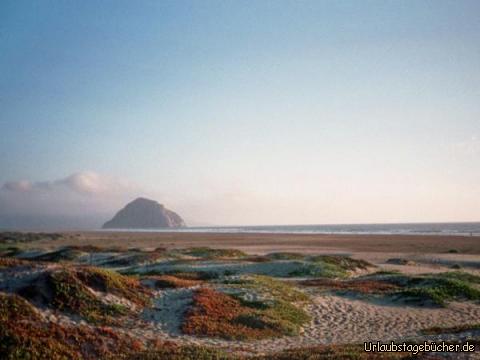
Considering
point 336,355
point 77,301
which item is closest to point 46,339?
point 77,301

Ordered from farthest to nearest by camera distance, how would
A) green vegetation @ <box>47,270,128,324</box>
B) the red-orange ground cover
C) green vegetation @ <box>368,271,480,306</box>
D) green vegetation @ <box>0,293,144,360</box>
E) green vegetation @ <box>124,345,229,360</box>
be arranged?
green vegetation @ <box>368,271,480,306</box> < the red-orange ground cover < green vegetation @ <box>47,270,128,324</box> < green vegetation @ <box>124,345,229,360</box> < green vegetation @ <box>0,293,144,360</box>

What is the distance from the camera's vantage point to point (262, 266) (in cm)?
3938

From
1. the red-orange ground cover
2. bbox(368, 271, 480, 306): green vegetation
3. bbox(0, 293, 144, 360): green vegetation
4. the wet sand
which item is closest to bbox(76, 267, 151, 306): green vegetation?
the red-orange ground cover

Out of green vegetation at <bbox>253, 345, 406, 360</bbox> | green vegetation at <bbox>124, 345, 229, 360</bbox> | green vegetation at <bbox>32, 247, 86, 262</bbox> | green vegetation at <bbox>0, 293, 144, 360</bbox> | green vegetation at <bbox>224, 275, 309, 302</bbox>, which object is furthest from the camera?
green vegetation at <bbox>32, 247, 86, 262</bbox>

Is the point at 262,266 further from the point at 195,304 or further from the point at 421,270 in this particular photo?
the point at 195,304

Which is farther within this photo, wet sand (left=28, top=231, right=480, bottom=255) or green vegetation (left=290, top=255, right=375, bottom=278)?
wet sand (left=28, top=231, right=480, bottom=255)

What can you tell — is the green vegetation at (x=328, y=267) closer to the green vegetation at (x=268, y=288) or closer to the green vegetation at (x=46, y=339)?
the green vegetation at (x=268, y=288)

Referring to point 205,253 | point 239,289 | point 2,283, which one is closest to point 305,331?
point 239,289

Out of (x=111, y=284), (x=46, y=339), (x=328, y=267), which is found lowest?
(x=328, y=267)

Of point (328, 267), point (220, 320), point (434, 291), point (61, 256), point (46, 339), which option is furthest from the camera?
point (61, 256)

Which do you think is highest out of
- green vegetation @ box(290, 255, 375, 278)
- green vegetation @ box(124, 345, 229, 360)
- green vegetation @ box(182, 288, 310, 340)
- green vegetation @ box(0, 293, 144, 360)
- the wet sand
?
green vegetation @ box(0, 293, 144, 360)

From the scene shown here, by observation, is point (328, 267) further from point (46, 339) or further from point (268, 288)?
point (46, 339)

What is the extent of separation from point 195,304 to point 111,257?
104 feet

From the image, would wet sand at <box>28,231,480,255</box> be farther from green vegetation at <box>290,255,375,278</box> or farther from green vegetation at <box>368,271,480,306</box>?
green vegetation at <box>368,271,480,306</box>
